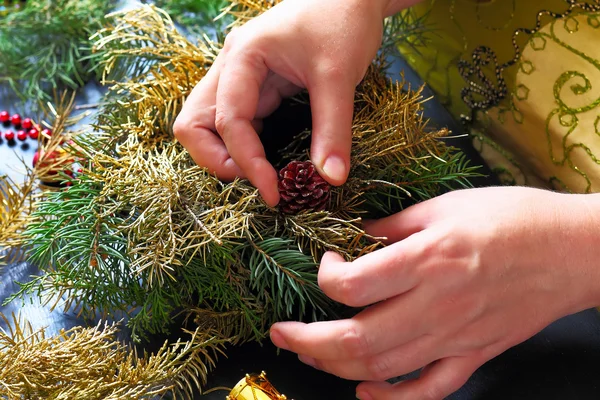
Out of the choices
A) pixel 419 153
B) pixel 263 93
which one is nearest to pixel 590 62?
pixel 419 153

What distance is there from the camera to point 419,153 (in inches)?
26.3

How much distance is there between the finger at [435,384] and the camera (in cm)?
58

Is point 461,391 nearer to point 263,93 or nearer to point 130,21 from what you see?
point 263,93

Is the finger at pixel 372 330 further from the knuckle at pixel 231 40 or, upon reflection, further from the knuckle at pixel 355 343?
the knuckle at pixel 231 40

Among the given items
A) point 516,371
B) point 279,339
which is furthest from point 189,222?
point 516,371

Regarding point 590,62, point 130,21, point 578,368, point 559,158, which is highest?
point 130,21

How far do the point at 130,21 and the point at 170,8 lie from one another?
29 cm

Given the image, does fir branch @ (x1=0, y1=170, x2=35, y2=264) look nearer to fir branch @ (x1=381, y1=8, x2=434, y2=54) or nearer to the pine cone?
the pine cone

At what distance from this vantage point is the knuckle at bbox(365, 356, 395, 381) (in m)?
0.57

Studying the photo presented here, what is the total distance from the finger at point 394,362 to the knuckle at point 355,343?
0.04 ft

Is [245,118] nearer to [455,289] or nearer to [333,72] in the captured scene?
[333,72]

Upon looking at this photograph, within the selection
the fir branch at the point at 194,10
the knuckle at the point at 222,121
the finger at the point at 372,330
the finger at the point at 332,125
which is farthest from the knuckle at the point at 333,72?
the fir branch at the point at 194,10

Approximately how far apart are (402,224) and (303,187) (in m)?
0.10

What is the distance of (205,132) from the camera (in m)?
0.65
